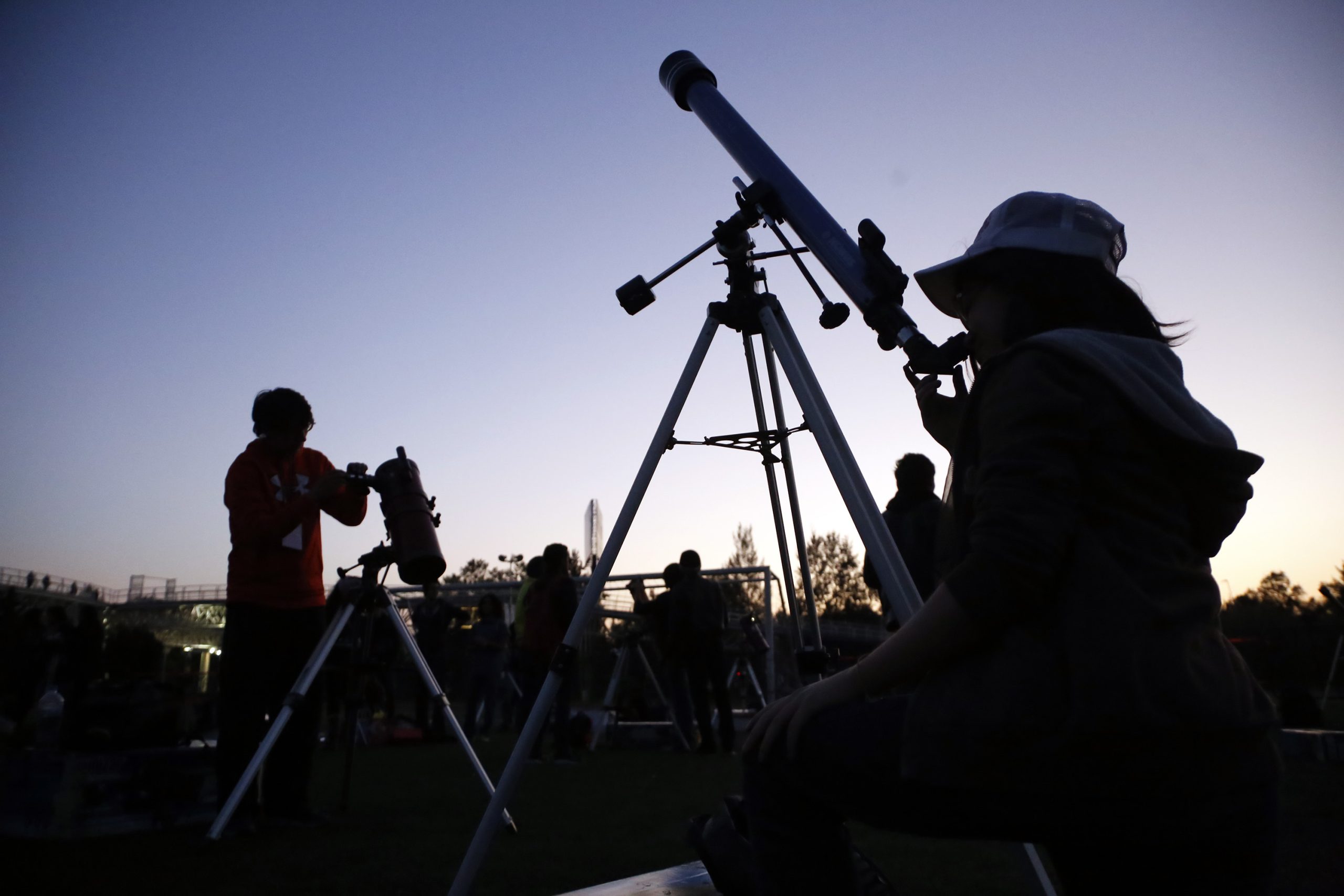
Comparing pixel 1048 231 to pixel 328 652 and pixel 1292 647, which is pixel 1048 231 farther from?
pixel 1292 647

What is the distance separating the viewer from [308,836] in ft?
12.7

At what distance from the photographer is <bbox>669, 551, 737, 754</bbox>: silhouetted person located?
26.5ft

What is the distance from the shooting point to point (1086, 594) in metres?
1.05

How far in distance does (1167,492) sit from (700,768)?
A: 612cm

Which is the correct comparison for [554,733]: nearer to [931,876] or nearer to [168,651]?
[931,876]

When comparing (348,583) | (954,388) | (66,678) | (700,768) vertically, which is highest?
(954,388)

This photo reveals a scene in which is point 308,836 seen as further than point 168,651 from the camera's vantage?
No

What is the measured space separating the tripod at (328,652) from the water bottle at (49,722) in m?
1.12

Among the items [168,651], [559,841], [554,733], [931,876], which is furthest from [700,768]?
[168,651]

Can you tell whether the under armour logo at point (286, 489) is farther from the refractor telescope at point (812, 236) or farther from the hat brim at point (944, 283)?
the hat brim at point (944, 283)

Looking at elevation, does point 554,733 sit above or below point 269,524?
below

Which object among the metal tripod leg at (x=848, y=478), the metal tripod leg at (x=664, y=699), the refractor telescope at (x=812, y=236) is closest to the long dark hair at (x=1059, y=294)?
the refractor telescope at (x=812, y=236)

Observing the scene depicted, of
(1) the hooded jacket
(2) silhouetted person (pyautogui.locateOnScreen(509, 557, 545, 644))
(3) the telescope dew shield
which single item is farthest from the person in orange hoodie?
(2) silhouetted person (pyautogui.locateOnScreen(509, 557, 545, 644))

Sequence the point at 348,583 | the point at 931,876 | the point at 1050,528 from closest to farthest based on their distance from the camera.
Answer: the point at 1050,528
the point at 931,876
the point at 348,583
